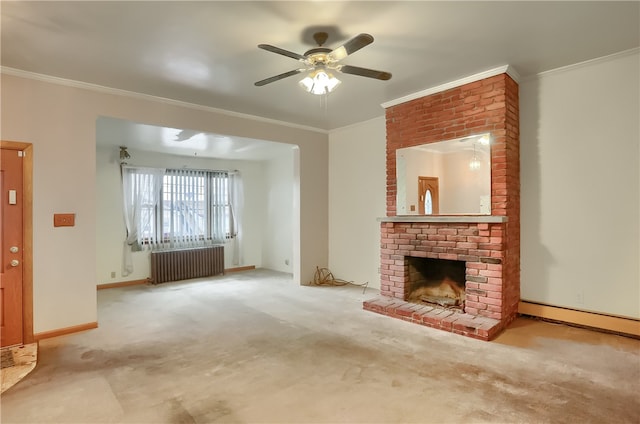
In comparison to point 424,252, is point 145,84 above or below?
above

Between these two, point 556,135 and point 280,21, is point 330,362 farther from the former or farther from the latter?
point 556,135

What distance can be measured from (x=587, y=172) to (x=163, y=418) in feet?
14.4

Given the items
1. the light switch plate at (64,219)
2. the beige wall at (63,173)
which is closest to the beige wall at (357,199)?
the beige wall at (63,173)

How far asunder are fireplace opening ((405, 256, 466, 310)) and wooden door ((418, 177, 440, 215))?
688 mm

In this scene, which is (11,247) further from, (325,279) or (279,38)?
(325,279)

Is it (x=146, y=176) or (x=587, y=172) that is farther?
(x=146, y=176)

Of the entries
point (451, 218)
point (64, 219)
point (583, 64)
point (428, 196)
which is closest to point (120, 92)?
point (64, 219)

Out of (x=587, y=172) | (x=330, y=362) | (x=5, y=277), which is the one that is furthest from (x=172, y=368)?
(x=587, y=172)

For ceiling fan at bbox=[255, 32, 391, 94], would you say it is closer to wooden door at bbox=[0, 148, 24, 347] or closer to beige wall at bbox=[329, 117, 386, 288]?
beige wall at bbox=[329, 117, 386, 288]

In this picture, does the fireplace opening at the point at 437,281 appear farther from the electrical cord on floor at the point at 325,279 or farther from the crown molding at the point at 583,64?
the crown molding at the point at 583,64

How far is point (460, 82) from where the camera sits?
3.84 metres

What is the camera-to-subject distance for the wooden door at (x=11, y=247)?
3.27 metres

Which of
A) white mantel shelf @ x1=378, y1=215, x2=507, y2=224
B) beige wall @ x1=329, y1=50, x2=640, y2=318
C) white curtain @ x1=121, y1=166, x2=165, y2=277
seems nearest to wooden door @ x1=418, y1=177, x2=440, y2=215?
white mantel shelf @ x1=378, y1=215, x2=507, y2=224

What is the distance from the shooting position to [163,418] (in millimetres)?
2088
